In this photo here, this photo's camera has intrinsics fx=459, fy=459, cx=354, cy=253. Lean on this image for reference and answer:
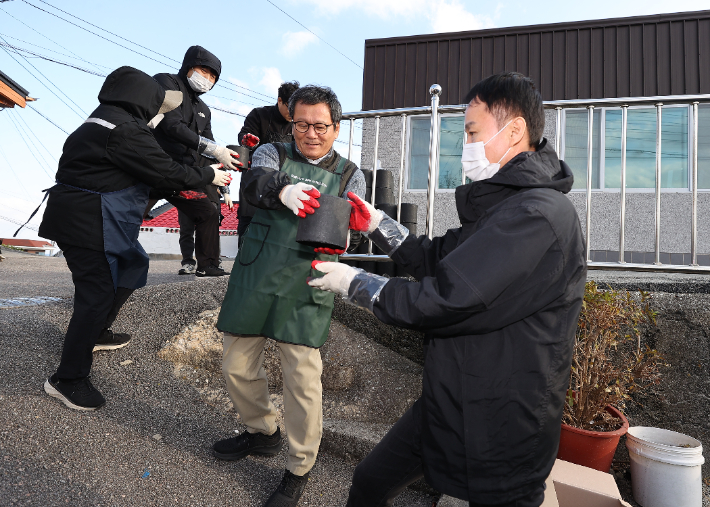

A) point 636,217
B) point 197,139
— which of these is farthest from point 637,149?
point 197,139

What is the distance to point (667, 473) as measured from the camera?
7.93ft

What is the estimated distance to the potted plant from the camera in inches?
99.3

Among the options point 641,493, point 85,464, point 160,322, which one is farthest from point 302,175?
point 641,493

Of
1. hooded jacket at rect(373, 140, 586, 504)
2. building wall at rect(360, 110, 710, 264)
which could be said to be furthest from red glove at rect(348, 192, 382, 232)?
building wall at rect(360, 110, 710, 264)

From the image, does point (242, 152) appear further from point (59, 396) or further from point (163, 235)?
point (163, 235)

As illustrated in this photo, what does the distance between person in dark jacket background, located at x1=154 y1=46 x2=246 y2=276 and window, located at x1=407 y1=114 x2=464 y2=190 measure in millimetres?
4083

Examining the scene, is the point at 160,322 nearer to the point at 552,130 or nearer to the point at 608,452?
the point at 608,452

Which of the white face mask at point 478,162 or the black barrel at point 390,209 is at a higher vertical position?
the black barrel at point 390,209

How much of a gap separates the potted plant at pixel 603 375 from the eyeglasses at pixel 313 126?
1879 mm

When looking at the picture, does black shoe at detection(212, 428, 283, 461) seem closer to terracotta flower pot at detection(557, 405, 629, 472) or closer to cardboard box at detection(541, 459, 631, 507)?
cardboard box at detection(541, 459, 631, 507)

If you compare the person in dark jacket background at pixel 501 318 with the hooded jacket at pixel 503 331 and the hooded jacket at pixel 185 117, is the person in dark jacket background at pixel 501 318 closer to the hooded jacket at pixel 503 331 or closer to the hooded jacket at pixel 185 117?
the hooded jacket at pixel 503 331

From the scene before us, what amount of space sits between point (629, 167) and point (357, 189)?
22.0 feet

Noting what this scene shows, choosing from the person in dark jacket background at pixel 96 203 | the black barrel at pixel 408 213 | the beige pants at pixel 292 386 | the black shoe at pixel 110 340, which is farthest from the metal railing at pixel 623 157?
the black shoe at pixel 110 340

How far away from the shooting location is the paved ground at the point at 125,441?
199 cm
